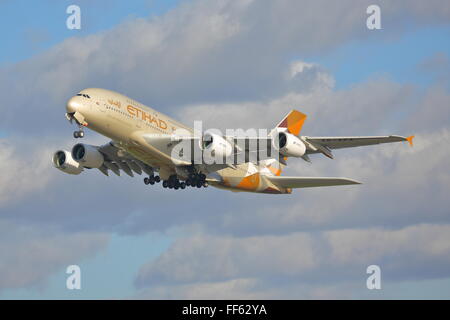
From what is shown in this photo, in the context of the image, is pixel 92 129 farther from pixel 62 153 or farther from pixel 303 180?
pixel 303 180

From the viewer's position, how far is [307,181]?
220 ft

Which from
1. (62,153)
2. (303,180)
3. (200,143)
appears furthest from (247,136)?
(62,153)

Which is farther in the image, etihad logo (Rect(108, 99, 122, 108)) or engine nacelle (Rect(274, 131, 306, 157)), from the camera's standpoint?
engine nacelle (Rect(274, 131, 306, 157))

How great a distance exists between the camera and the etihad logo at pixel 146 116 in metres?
60.2

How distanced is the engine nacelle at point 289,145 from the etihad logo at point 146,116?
26.1 ft

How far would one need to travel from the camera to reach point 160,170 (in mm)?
66312

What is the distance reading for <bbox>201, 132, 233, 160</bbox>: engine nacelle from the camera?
6144 centimetres

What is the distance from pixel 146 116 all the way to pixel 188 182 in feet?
24.1

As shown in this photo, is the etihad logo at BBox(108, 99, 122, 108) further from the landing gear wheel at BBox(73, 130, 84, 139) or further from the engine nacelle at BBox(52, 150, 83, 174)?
the engine nacelle at BBox(52, 150, 83, 174)

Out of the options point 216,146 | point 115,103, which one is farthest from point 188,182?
point 115,103

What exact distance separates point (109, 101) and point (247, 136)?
385 inches

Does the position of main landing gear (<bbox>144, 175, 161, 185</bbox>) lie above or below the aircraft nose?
below

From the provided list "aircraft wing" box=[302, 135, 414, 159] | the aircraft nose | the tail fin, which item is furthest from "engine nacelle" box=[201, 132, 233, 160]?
the tail fin

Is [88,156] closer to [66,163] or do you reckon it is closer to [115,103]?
[66,163]
